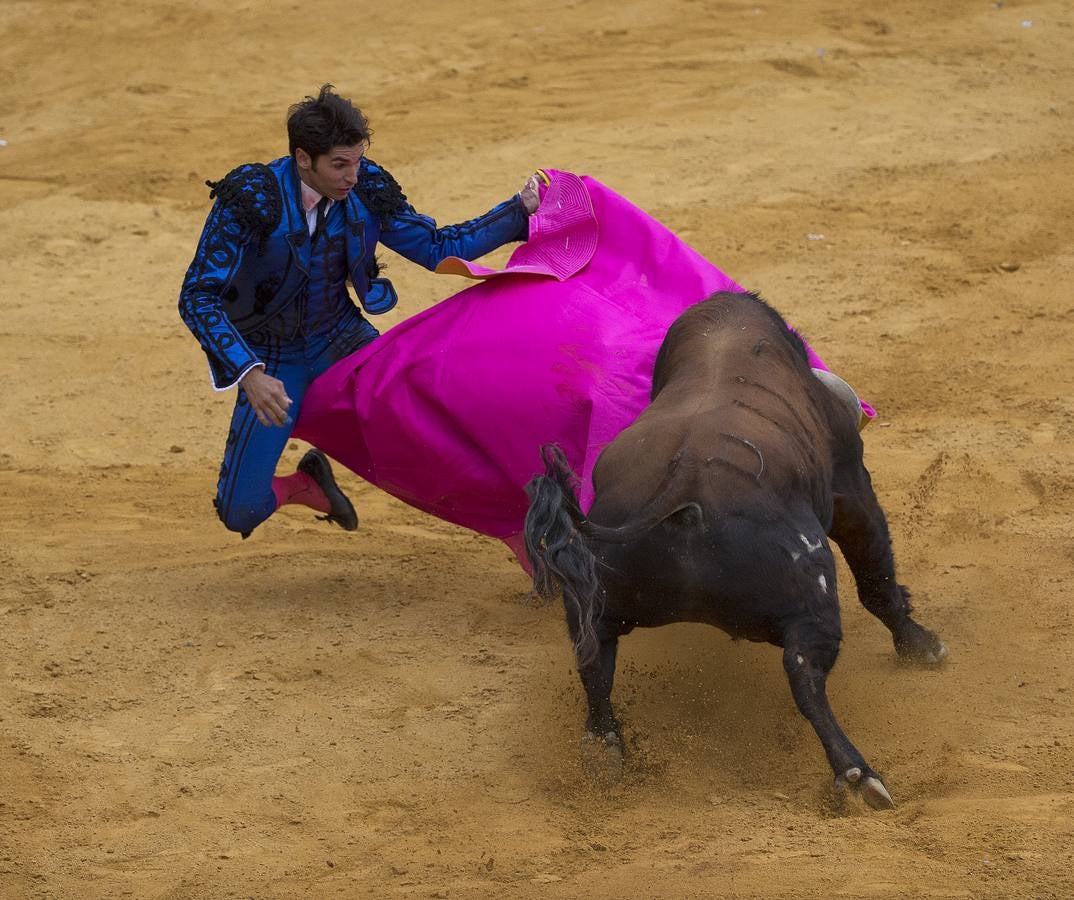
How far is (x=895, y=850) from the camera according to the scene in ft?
10.7

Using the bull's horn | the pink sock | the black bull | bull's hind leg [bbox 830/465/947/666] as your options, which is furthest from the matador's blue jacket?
bull's hind leg [bbox 830/465/947/666]

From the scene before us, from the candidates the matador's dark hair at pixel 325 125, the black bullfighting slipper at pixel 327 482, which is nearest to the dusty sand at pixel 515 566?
the black bullfighting slipper at pixel 327 482

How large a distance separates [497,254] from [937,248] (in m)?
2.25

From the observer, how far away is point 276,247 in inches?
185

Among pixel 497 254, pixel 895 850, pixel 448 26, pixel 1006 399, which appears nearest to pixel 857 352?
pixel 1006 399

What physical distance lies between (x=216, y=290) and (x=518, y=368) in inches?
37.6

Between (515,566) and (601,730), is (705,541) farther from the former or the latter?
(515,566)

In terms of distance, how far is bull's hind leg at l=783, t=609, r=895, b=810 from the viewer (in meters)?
3.43

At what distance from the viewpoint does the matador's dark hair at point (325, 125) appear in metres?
4.47

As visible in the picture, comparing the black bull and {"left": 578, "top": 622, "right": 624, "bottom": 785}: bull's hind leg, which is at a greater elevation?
the black bull

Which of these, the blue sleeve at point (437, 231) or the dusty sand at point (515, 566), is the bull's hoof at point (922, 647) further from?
the blue sleeve at point (437, 231)

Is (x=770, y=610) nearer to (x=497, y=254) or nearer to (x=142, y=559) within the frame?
(x=142, y=559)

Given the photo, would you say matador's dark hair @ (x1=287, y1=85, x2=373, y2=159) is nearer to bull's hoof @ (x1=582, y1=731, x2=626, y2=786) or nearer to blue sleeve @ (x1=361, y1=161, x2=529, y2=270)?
blue sleeve @ (x1=361, y1=161, x2=529, y2=270)

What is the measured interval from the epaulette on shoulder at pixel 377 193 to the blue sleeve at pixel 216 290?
0.45 meters
